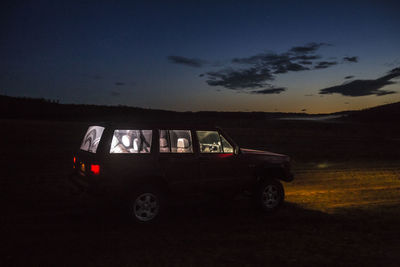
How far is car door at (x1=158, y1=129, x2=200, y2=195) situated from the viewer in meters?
6.23

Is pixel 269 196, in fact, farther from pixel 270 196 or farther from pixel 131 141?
pixel 131 141

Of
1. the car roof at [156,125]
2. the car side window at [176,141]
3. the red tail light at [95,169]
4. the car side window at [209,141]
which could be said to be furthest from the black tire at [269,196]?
the red tail light at [95,169]

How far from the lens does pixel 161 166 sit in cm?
613

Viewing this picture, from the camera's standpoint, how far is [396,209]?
777 centimetres

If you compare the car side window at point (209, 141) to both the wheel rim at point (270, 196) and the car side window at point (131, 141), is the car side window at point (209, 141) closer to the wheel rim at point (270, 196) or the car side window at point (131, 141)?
the car side window at point (131, 141)

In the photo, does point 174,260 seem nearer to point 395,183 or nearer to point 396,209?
point 396,209

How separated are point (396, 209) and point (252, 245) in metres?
4.56

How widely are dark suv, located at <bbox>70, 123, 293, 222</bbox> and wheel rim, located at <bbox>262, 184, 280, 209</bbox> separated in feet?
0.07

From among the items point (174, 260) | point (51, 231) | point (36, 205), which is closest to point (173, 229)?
point (174, 260)

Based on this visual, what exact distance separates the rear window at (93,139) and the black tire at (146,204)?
1.14 m

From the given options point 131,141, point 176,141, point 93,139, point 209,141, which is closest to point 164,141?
point 176,141

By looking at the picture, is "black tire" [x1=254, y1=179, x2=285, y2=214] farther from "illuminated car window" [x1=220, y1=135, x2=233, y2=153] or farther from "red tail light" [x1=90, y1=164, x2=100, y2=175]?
"red tail light" [x1=90, y1=164, x2=100, y2=175]

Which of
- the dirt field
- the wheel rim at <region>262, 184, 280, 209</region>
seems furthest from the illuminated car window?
the dirt field

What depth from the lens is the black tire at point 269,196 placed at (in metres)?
7.24
